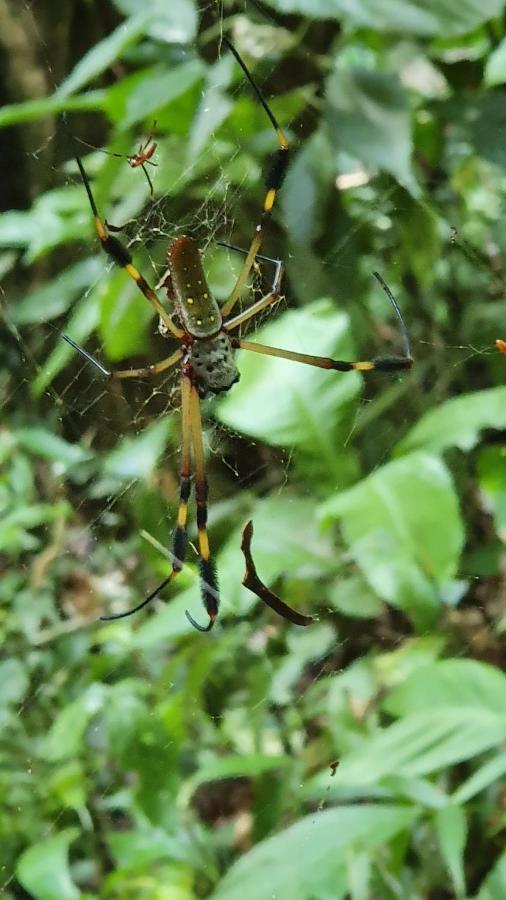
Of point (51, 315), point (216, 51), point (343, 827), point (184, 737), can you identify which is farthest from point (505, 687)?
point (216, 51)

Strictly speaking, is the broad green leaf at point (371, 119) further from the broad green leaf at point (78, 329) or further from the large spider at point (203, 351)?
the broad green leaf at point (78, 329)

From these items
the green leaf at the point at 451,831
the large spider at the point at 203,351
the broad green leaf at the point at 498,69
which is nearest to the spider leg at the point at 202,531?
the large spider at the point at 203,351

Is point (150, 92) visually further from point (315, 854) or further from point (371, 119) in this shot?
point (315, 854)

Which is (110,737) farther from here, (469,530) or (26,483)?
(469,530)

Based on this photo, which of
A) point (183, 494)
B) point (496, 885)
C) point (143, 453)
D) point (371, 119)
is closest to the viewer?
point (496, 885)

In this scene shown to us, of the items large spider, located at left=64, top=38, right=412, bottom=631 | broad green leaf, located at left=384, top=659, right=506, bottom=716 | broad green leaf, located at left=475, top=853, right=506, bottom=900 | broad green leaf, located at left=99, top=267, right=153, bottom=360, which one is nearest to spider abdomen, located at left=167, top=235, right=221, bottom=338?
large spider, located at left=64, top=38, right=412, bottom=631

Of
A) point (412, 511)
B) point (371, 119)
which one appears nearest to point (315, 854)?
point (412, 511)
